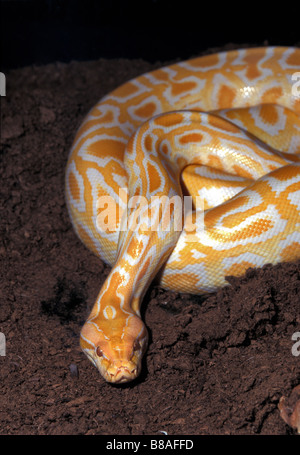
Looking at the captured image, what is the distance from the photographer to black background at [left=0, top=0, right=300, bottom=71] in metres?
5.44

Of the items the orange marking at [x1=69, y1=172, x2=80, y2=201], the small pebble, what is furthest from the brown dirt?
the orange marking at [x1=69, y1=172, x2=80, y2=201]

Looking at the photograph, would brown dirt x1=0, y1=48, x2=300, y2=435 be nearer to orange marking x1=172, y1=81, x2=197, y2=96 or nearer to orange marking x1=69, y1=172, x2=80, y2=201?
orange marking x1=69, y1=172, x2=80, y2=201

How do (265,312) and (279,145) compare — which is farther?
(279,145)

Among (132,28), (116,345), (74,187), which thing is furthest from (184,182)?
(132,28)

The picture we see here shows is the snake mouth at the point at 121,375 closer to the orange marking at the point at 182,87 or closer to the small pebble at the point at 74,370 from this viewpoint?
the small pebble at the point at 74,370

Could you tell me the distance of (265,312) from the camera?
11.2ft

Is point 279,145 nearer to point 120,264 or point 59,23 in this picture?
point 120,264

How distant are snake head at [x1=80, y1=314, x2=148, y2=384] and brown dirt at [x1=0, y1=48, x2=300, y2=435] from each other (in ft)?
0.45

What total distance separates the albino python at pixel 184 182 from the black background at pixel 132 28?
28.7 inches

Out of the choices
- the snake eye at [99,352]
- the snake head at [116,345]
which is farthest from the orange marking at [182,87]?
the snake eye at [99,352]
